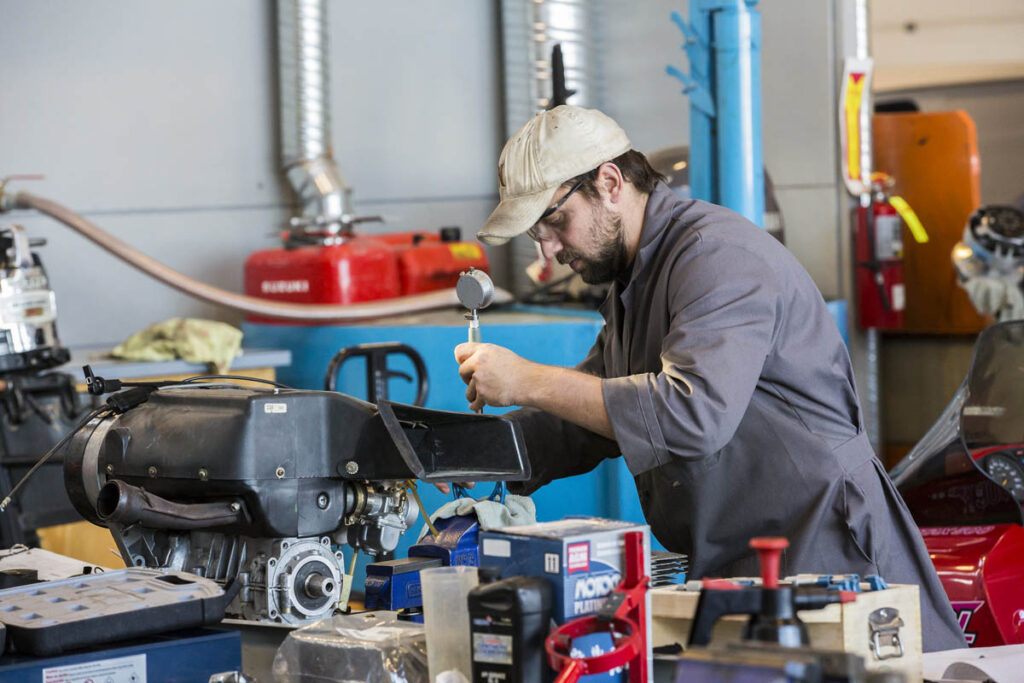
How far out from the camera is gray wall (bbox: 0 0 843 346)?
5074 millimetres

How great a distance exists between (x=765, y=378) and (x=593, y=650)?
76 cm

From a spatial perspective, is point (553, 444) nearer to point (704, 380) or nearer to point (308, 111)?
point (704, 380)

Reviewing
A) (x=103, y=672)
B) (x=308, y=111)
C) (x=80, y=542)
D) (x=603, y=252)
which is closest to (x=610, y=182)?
(x=603, y=252)

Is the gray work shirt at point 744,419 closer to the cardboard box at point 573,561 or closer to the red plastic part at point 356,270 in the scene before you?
the cardboard box at point 573,561

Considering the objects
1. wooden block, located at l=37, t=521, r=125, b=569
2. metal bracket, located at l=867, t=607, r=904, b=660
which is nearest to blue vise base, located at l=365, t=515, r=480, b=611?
metal bracket, located at l=867, t=607, r=904, b=660

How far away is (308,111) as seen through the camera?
5277mm

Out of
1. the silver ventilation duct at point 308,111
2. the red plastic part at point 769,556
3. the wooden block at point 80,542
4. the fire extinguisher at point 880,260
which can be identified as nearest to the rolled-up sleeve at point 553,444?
the red plastic part at point 769,556

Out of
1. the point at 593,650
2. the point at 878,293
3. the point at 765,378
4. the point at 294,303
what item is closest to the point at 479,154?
the point at 294,303

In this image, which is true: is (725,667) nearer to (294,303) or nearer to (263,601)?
(263,601)

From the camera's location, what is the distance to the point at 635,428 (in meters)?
1.80

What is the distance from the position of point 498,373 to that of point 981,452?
1.14 meters

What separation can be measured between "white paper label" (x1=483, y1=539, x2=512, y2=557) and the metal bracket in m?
0.40

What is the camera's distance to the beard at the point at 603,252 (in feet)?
6.85

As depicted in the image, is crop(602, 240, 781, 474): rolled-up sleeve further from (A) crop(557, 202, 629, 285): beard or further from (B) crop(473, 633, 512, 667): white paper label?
(B) crop(473, 633, 512, 667): white paper label
